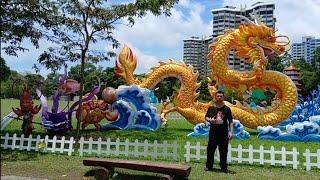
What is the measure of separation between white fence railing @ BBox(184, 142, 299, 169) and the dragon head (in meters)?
6.74

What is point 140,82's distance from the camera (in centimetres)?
1759

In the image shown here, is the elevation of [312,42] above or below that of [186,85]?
above

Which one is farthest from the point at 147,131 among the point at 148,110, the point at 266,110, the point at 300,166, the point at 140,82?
the point at 300,166

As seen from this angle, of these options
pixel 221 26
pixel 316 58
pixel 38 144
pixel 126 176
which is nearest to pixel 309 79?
pixel 316 58

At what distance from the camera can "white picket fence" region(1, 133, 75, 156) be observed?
10117 mm

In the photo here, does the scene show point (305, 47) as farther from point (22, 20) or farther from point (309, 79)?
point (22, 20)

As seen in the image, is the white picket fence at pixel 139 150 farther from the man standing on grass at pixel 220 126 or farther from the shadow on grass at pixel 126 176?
the shadow on grass at pixel 126 176

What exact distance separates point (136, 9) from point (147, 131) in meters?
5.50

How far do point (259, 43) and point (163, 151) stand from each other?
8.13m

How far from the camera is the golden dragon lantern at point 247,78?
51.0 feet

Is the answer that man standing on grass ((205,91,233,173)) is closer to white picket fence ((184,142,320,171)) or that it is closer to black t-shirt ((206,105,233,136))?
black t-shirt ((206,105,233,136))

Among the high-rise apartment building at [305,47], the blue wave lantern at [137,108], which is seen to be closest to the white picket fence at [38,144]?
the blue wave lantern at [137,108]

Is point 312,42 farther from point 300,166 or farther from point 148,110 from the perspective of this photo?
point 300,166

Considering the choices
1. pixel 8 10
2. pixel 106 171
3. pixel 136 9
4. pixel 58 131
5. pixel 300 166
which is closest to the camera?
pixel 106 171
